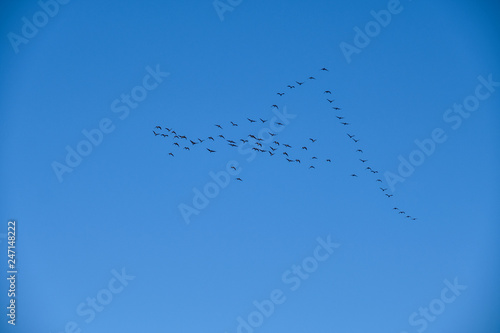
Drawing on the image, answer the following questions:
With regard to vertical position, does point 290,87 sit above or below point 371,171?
above

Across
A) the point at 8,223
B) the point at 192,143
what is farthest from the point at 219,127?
the point at 8,223

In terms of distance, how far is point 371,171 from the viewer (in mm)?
11898

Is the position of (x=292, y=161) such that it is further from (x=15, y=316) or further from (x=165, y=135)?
(x=15, y=316)

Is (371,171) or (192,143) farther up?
(192,143)

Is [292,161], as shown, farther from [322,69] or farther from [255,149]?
[322,69]

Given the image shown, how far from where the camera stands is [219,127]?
A: 11695mm

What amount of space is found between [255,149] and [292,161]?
0.76 m

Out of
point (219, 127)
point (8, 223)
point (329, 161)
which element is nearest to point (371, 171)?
point (329, 161)

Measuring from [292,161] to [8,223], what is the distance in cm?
520

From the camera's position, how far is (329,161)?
11.8 meters

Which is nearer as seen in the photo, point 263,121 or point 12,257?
point 12,257

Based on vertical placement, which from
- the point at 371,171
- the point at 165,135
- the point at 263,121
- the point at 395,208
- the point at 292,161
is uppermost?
the point at 165,135

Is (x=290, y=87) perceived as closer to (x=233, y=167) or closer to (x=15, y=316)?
(x=233, y=167)

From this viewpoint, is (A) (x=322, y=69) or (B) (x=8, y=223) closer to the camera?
(B) (x=8, y=223)
